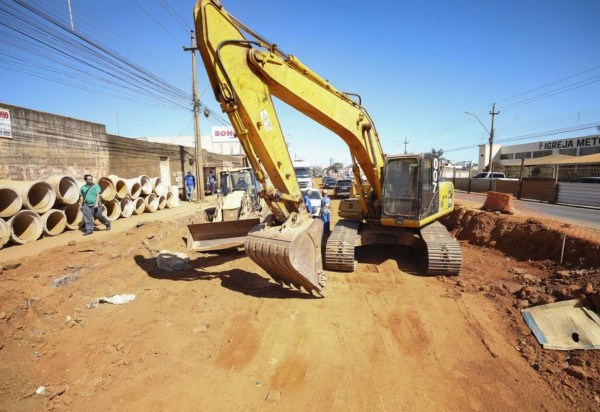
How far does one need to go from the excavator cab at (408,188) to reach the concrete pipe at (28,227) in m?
8.49

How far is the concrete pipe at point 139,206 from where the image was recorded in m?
12.6

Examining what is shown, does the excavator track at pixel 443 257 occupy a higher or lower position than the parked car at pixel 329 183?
lower

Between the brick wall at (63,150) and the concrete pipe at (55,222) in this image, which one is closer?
the concrete pipe at (55,222)

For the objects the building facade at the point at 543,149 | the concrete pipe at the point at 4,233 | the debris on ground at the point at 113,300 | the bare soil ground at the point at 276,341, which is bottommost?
the bare soil ground at the point at 276,341

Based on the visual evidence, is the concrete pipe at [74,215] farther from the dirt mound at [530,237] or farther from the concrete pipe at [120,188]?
the dirt mound at [530,237]

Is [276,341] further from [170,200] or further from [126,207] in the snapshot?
[170,200]

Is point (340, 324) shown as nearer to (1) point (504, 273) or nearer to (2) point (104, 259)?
(1) point (504, 273)

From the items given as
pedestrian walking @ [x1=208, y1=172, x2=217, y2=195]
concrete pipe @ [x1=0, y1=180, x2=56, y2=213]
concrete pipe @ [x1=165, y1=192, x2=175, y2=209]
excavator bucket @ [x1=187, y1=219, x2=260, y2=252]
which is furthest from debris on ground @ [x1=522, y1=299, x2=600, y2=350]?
pedestrian walking @ [x1=208, y1=172, x2=217, y2=195]

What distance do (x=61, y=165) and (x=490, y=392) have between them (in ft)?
45.0

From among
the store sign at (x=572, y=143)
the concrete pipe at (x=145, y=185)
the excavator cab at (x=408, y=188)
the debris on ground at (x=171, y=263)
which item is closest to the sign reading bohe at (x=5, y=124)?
the concrete pipe at (x=145, y=185)

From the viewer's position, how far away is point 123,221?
1134 centimetres

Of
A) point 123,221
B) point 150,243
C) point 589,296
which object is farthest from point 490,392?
point 123,221

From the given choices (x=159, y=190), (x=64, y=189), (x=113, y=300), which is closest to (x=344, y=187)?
(x=159, y=190)

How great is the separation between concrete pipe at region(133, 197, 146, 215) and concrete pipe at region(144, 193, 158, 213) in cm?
33
